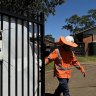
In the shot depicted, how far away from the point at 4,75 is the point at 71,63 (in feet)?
13.6

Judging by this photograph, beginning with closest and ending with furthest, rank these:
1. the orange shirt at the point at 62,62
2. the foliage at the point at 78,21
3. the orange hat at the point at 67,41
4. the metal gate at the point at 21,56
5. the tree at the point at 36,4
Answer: the metal gate at the point at 21,56 < the orange hat at the point at 67,41 < the orange shirt at the point at 62,62 < the tree at the point at 36,4 < the foliage at the point at 78,21

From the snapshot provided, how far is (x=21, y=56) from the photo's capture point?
6.86 m

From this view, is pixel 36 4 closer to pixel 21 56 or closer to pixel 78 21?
pixel 21 56

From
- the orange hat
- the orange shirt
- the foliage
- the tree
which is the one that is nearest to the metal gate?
the orange hat

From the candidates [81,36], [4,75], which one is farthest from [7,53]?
[81,36]

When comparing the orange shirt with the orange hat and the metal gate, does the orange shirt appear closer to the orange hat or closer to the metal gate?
the orange hat

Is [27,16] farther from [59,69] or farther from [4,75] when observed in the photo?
[59,69]

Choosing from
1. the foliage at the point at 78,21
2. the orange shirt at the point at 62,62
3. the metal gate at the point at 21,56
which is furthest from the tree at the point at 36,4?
the foliage at the point at 78,21

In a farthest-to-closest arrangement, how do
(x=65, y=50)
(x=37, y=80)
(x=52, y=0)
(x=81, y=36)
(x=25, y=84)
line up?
(x=81, y=36), (x=52, y=0), (x=65, y=50), (x=37, y=80), (x=25, y=84)

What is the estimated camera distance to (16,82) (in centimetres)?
671

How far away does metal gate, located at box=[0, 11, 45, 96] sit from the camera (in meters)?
6.42

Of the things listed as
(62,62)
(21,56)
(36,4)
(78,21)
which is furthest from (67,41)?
(78,21)

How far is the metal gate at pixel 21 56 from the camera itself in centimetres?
642

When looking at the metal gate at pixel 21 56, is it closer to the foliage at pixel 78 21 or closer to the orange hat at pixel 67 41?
the orange hat at pixel 67 41
